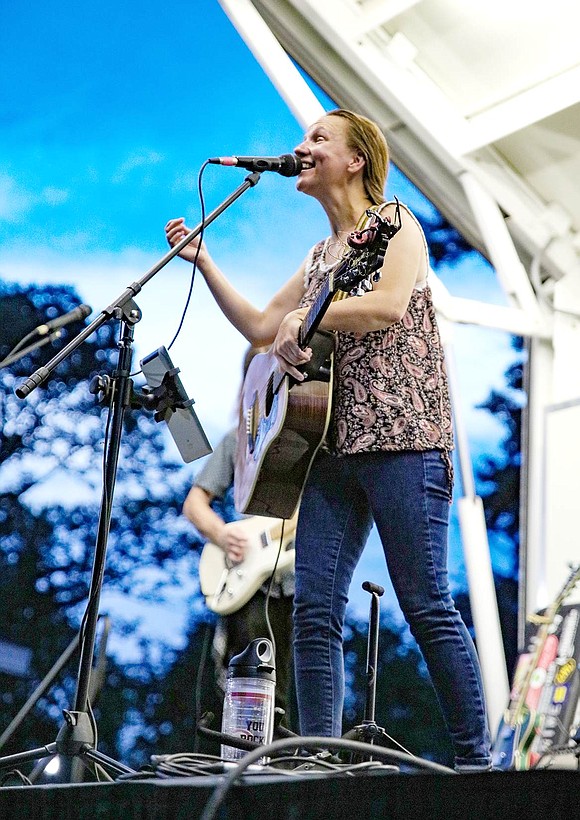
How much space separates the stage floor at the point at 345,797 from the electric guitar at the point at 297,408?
1044mm

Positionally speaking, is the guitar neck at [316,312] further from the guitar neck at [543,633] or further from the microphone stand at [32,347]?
the guitar neck at [543,633]

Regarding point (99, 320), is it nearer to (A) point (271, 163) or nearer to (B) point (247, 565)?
(A) point (271, 163)

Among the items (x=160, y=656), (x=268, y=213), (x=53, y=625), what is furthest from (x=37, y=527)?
(x=268, y=213)

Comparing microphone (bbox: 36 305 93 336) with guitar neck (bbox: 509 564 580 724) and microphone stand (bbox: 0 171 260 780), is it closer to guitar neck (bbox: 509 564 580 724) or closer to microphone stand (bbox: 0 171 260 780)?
microphone stand (bbox: 0 171 260 780)

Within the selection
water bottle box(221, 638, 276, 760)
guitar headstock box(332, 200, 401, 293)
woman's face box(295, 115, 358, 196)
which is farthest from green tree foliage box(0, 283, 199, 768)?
guitar headstock box(332, 200, 401, 293)

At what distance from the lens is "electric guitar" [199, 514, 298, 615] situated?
3215 mm

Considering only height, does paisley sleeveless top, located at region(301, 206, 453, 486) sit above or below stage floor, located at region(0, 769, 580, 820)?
above

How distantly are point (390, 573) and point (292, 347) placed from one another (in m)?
0.46

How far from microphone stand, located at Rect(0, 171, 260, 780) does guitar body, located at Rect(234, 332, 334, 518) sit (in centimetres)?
31

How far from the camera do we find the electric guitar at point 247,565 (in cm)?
321

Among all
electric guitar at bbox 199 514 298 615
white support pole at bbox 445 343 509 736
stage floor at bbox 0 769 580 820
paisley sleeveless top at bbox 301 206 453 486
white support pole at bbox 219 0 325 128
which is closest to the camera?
stage floor at bbox 0 769 580 820

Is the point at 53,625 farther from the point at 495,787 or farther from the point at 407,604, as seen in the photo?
the point at 495,787

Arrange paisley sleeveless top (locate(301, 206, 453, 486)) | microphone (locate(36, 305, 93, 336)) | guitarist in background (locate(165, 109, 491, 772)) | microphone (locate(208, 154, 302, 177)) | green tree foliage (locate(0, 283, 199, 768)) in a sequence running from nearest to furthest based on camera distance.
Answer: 1. guitarist in background (locate(165, 109, 491, 772))
2. paisley sleeveless top (locate(301, 206, 453, 486))
3. microphone (locate(208, 154, 302, 177))
4. microphone (locate(36, 305, 93, 336))
5. green tree foliage (locate(0, 283, 199, 768))

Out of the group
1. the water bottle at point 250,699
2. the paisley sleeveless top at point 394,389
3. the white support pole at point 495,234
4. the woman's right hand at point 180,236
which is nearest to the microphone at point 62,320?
the woman's right hand at point 180,236
